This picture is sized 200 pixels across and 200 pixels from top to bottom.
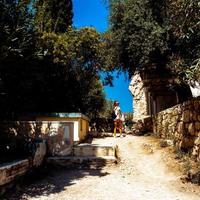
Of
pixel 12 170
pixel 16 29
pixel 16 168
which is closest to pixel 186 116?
pixel 16 168

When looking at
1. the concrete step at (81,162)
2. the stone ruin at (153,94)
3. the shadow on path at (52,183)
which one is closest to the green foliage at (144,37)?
the stone ruin at (153,94)

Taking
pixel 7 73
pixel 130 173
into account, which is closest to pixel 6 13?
pixel 7 73

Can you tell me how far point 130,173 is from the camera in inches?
410

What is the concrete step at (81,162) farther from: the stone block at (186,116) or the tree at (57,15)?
the tree at (57,15)

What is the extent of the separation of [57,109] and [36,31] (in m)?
7.29

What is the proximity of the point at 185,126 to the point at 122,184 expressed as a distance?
3822 millimetres

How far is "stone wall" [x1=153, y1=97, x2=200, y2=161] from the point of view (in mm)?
10485

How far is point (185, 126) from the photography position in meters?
11.7

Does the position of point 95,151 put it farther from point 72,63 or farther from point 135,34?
point 72,63

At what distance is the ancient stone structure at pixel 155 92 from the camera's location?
744 inches

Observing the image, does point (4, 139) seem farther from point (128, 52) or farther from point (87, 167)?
point (128, 52)

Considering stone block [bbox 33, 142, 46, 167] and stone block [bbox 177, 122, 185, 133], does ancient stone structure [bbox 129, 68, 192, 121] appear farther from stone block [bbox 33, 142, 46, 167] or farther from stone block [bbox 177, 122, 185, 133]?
stone block [bbox 33, 142, 46, 167]

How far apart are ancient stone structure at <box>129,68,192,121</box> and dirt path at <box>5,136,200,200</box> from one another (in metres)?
6.52

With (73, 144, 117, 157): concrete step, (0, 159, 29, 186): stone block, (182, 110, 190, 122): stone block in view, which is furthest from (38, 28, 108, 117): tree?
(0, 159, 29, 186): stone block
